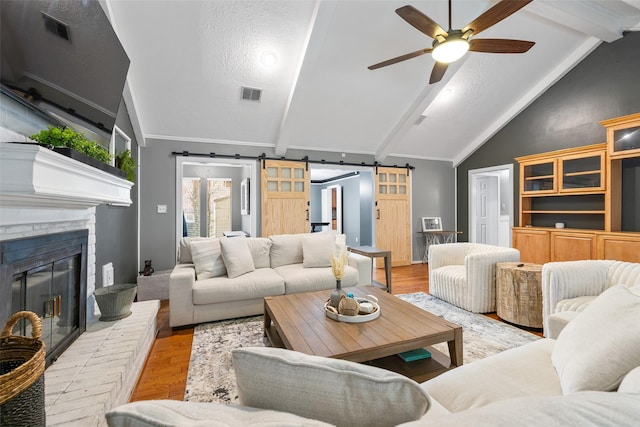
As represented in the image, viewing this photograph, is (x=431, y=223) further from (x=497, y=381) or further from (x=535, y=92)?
(x=497, y=381)

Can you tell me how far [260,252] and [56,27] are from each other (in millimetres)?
2522

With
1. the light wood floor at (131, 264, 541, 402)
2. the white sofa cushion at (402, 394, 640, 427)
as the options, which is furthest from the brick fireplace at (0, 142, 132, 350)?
the white sofa cushion at (402, 394, 640, 427)

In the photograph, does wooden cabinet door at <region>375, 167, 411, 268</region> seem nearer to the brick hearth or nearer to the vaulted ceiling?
the vaulted ceiling

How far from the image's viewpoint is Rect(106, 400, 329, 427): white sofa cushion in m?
0.46

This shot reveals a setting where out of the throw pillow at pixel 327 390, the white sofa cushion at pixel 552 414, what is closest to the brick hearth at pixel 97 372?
the throw pillow at pixel 327 390

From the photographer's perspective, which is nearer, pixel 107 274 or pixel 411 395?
pixel 411 395

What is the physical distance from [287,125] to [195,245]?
7.60ft

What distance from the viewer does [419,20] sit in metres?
2.19

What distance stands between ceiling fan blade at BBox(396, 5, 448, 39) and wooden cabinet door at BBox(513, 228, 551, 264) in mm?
3733

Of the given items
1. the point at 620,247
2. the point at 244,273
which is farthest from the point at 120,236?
the point at 620,247

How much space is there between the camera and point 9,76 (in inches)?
50.3

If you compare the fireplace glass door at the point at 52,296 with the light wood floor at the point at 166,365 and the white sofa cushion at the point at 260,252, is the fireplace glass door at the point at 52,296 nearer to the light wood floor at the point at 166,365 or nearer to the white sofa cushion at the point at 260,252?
the light wood floor at the point at 166,365

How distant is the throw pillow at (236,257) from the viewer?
9.97 ft

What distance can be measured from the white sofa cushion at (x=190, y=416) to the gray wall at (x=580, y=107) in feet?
18.3
